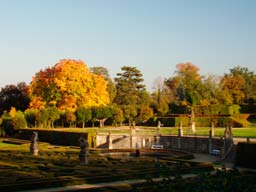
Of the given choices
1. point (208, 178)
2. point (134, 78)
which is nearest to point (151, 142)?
point (208, 178)

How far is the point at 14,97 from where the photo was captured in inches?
2660

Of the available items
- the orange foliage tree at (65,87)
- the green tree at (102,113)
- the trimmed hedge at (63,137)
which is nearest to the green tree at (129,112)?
the green tree at (102,113)

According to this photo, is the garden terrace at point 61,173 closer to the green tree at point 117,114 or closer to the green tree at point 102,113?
the green tree at point 102,113

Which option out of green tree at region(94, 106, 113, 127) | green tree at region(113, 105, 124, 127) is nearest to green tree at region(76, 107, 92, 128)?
green tree at region(94, 106, 113, 127)

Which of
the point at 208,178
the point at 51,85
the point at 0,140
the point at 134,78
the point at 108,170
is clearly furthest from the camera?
the point at 134,78

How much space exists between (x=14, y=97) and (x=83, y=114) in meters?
17.2

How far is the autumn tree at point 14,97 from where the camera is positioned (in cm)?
6662

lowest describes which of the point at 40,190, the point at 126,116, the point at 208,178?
the point at 40,190

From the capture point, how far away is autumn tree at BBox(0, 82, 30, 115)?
66.6 m

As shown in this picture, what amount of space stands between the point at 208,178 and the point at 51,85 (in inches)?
2042

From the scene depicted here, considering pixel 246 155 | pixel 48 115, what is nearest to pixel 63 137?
pixel 48 115

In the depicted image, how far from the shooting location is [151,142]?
38312mm

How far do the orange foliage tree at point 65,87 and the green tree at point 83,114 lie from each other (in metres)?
3.38

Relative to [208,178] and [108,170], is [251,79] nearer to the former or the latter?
[108,170]
